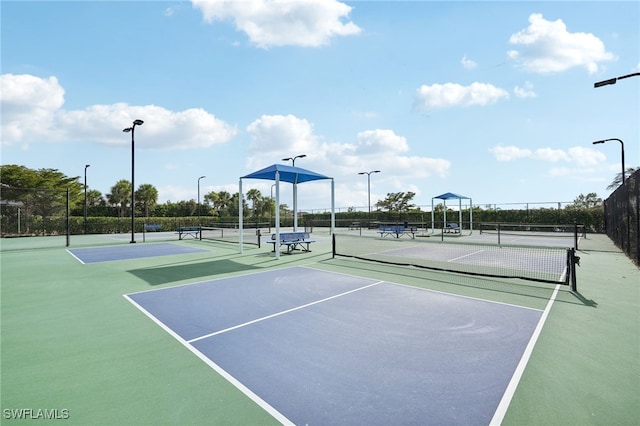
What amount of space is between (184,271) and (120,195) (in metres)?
49.9

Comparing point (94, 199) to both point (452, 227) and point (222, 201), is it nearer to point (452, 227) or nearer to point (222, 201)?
point (222, 201)

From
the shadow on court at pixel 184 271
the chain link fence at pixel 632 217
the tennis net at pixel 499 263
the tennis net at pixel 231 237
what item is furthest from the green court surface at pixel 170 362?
the tennis net at pixel 231 237

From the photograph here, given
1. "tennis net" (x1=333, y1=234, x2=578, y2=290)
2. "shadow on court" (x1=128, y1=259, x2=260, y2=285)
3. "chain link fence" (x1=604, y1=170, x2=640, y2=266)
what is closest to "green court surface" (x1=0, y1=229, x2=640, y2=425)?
"shadow on court" (x1=128, y1=259, x2=260, y2=285)

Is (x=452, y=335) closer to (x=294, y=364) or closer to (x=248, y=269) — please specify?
(x=294, y=364)

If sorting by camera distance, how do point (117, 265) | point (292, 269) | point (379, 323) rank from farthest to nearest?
point (117, 265) → point (292, 269) → point (379, 323)

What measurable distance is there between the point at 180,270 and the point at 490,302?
29.2 ft

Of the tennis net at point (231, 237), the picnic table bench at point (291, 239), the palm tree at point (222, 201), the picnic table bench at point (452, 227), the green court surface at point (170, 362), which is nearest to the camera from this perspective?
the green court surface at point (170, 362)

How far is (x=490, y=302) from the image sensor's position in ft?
21.0

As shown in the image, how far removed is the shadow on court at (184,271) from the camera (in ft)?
29.5

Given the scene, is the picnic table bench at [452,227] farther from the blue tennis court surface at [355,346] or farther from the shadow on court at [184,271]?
the blue tennis court surface at [355,346]

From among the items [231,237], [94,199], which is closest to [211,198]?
[94,199]

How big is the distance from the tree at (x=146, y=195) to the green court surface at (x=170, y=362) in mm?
48778

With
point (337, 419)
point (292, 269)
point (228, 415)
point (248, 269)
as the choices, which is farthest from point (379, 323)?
point (248, 269)

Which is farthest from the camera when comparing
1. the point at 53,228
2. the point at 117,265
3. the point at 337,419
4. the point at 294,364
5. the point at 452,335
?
the point at 53,228
